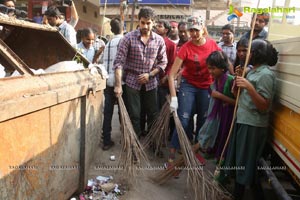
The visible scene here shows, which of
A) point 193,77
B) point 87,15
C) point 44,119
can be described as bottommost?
point 44,119

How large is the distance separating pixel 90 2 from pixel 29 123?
1675 cm

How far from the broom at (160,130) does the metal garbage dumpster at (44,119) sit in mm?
930

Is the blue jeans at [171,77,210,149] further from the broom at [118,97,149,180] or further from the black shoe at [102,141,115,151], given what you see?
the black shoe at [102,141,115,151]

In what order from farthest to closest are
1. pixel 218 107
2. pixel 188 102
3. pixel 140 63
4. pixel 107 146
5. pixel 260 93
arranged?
pixel 107 146
pixel 140 63
pixel 188 102
pixel 218 107
pixel 260 93

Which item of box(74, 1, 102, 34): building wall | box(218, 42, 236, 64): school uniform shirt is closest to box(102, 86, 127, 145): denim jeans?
box(218, 42, 236, 64): school uniform shirt

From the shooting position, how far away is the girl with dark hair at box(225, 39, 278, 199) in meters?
2.26

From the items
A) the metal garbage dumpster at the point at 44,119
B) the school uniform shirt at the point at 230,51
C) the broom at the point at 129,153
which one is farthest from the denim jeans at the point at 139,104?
the school uniform shirt at the point at 230,51

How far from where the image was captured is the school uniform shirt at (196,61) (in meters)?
3.35

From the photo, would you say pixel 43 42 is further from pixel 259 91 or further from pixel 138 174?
pixel 259 91

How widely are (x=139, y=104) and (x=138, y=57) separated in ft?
2.06

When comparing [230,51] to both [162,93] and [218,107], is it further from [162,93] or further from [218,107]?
[218,107]

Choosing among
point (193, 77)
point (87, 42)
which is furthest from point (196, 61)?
point (87, 42)

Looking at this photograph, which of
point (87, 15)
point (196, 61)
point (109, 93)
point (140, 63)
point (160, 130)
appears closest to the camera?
point (196, 61)

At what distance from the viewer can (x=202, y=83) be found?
3479 millimetres
